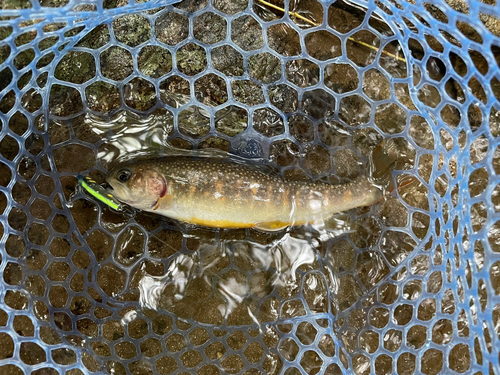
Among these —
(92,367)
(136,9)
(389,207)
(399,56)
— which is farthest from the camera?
(399,56)

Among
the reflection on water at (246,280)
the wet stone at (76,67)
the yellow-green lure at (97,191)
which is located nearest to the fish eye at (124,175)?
the yellow-green lure at (97,191)

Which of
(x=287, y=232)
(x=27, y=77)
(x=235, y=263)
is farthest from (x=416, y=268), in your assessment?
(x=27, y=77)

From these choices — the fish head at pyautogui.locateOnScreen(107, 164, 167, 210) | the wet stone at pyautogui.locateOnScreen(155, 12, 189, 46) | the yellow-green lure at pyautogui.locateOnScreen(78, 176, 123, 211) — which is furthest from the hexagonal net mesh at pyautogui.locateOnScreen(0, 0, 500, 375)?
the fish head at pyautogui.locateOnScreen(107, 164, 167, 210)

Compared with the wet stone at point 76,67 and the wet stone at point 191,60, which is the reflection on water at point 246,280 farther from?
the wet stone at point 76,67

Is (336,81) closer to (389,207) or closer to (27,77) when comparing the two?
(389,207)

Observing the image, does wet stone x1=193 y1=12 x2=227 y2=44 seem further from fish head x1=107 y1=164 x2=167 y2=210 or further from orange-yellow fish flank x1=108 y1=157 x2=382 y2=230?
fish head x1=107 y1=164 x2=167 y2=210

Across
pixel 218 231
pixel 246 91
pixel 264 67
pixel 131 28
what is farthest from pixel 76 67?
pixel 218 231

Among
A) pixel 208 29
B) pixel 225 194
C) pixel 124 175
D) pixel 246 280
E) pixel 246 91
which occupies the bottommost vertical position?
pixel 246 280

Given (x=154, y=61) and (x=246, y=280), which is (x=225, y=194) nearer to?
(x=246, y=280)
